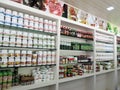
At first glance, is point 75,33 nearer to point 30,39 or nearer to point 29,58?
point 30,39

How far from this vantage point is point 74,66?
3.57m

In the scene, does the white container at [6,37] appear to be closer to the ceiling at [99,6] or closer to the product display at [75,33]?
the product display at [75,33]

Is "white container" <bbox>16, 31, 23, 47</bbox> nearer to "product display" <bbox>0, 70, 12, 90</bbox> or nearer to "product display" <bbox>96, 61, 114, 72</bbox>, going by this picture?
"product display" <bbox>0, 70, 12, 90</bbox>

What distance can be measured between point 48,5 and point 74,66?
1.58 meters

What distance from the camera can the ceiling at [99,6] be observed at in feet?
12.5

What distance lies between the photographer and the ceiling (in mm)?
3815

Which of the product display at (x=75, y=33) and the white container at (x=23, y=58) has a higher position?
the product display at (x=75, y=33)

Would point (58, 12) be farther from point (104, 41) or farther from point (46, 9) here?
point (104, 41)

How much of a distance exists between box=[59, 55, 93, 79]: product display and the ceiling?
1394mm

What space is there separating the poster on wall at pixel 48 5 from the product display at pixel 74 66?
1.04 metres

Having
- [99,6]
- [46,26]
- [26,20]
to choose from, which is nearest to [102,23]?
[99,6]

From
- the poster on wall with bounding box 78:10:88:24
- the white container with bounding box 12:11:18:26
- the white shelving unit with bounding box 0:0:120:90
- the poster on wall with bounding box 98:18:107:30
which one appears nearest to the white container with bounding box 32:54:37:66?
the white shelving unit with bounding box 0:0:120:90

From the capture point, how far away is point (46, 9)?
9.77 ft

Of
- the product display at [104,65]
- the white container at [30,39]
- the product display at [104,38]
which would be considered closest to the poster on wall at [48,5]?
the white container at [30,39]
